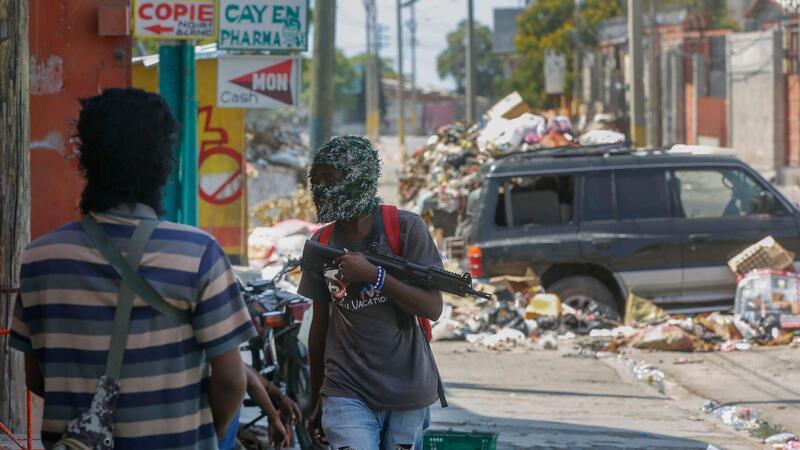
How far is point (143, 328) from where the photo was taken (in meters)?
3.31

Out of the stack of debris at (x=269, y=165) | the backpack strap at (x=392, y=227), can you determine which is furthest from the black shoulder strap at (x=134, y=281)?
the stack of debris at (x=269, y=165)

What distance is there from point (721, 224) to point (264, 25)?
6.13 meters

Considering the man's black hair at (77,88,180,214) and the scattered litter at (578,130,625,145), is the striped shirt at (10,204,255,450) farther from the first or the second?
the scattered litter at (578,130,625,145)

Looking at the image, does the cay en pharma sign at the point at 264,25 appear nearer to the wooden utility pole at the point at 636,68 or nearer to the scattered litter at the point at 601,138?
the scattered litter at the point at 601,138

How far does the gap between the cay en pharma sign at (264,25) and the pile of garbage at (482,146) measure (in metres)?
9.02

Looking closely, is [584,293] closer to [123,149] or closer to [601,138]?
[601,138]

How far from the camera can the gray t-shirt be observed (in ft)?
15.5

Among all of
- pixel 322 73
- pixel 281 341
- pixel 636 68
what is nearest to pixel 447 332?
pixel 322 73

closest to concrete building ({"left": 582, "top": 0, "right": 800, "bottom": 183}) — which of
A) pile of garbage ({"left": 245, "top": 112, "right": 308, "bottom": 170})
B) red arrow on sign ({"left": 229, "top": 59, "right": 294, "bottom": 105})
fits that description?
pile of garbage ({"left": 245, "top": 112, "right": 308, "bottom": 170})

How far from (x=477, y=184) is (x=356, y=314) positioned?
10.1 m

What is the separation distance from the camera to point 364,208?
188 inches

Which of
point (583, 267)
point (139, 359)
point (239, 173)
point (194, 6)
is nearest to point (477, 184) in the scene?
point (583, 267)

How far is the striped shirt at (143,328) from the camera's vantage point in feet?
10.8

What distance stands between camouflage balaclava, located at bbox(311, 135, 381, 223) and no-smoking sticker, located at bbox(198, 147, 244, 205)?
32.1ft
